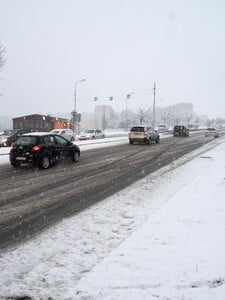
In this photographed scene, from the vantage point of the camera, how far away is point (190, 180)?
1463 centimetres

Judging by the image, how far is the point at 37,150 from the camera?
17.6 m

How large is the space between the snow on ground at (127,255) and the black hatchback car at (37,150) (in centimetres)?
758

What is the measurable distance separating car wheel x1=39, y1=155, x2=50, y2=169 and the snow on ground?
749 centimetres

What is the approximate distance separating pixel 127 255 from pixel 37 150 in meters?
11.9

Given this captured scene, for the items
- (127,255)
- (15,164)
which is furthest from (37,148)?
(127,255)

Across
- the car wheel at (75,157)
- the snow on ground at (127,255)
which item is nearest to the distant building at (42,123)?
the car wheel at (75,157)

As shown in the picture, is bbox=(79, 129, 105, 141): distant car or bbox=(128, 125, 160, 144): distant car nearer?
bbox=(128, 125, 160, 144): distant car

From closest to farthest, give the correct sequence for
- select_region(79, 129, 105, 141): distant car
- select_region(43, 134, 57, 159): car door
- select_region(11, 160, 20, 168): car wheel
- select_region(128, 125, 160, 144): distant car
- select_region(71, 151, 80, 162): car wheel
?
select_region(11, 160, 20, 168): car wheel → select_region(43, 134, 57, 159): car door → select_region(71, 151, 80, 162): car wheel → select_region(128, 125, 160, 144): distant car → select_region(79, 129, 105, 141): distant car

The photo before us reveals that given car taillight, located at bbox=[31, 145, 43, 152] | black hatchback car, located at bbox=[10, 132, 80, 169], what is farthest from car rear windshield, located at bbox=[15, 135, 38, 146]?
car taillight, located at bbox=[31, 145, 43, 152]

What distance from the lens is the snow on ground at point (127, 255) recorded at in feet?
17.1

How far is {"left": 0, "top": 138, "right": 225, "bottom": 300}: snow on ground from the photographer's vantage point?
205 inches

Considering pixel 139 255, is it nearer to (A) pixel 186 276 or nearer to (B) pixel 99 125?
(A) pixel 186 276

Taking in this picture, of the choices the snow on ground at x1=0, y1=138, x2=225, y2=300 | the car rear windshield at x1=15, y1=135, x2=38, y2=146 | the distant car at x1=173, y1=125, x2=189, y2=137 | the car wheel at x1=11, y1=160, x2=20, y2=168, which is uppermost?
the car rear windshield at x1=15, y1=135, x2=38, y2=146

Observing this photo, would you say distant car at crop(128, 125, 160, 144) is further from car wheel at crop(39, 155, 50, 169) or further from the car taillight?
the car taillight
